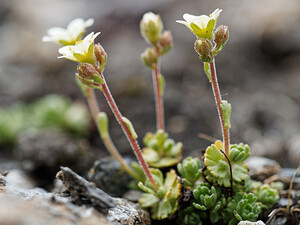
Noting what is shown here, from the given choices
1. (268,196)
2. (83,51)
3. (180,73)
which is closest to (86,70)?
(83,51)

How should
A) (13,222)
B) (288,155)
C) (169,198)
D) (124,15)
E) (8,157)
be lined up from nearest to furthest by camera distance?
(13,222) → (169,198) → (288,155) → (8,157) → (124,15)

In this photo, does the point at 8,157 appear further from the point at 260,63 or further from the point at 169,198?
the point at 260,63

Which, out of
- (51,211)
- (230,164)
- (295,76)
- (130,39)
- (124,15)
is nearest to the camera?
(51,211)

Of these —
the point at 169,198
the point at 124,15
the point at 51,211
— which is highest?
the point at 124,15

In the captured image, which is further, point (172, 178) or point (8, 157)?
point (8, 157)

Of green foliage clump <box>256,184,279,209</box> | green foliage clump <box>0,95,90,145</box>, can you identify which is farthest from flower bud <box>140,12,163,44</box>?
green foliage clump <box>0,95,90,145</box>

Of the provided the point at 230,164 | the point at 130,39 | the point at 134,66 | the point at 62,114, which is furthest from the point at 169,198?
the point at 130,39

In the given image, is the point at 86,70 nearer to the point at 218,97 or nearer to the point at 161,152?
the point at 218,97
